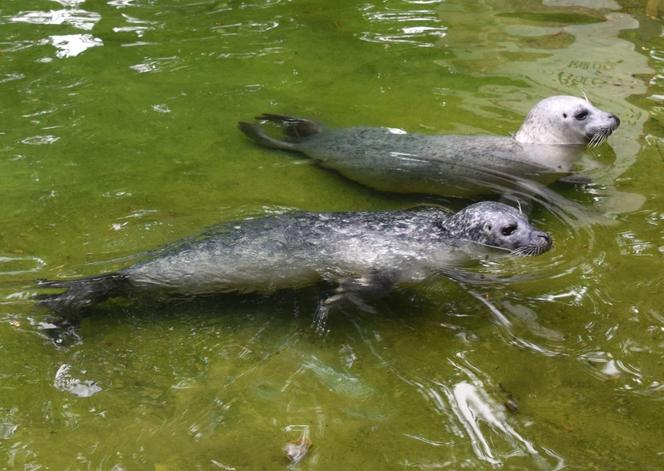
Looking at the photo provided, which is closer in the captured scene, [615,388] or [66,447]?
[66,447]

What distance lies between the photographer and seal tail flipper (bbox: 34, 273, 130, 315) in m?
4.28

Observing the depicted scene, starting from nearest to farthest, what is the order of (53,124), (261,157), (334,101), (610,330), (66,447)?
(66,447) → (610,330) → (261,157) → (53,124) → (334,101)

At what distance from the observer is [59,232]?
5137mm

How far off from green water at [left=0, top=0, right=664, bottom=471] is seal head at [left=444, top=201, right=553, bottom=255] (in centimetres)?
13

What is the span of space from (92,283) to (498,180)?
121 inches

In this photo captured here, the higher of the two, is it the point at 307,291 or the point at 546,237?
the point at 546,237

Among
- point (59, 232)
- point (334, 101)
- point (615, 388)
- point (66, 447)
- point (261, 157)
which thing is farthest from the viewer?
point (334, 101)

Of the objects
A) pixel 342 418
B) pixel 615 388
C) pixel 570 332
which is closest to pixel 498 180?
pixel 570 332

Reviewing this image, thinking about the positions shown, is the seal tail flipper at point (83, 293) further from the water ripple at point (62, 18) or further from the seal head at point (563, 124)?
the water ripple at point (62, 18)

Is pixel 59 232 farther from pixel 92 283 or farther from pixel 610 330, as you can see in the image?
pixel 610 330

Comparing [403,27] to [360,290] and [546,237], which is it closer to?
[546,237]

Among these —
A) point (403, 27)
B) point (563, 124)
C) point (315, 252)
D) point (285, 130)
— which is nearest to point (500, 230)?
point (315, 252)

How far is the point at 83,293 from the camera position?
431 cm

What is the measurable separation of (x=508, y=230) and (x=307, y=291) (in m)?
1.32
